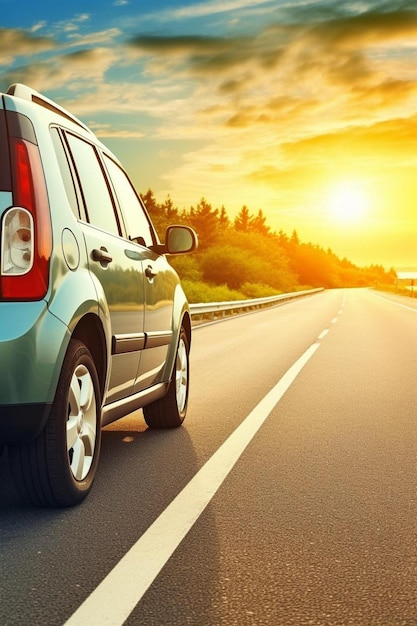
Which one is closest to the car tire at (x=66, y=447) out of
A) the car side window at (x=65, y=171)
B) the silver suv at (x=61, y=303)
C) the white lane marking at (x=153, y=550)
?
the silver suv at (x=61, y=303)

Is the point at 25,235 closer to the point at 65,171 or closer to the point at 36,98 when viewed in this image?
the point at 65,171

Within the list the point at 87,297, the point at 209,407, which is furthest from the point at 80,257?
the point at 209,407

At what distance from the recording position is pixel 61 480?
4301 mm

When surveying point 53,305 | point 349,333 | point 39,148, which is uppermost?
point 39,148

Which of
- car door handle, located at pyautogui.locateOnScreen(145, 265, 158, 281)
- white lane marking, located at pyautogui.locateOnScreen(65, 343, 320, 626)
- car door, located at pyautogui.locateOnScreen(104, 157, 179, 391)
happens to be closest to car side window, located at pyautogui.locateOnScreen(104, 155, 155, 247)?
car door, located at pyautogui.locateOnScreen(104, 157, 179, 391)

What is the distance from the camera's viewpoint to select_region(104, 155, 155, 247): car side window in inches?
237

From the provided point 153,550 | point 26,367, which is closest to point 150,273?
point 26,367

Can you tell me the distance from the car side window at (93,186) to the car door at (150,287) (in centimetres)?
30

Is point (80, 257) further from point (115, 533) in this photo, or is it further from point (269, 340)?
point (269, 340)

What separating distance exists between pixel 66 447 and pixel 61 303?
751mm

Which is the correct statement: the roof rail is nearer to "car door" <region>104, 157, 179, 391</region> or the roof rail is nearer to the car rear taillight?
the car rear taillight

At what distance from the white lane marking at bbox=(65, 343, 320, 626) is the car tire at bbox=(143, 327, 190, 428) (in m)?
0.66

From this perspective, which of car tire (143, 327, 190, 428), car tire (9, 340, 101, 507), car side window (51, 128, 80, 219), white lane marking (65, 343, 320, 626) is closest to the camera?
white lane marking (65, 343, 320, 626)

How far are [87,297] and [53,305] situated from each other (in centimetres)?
38
